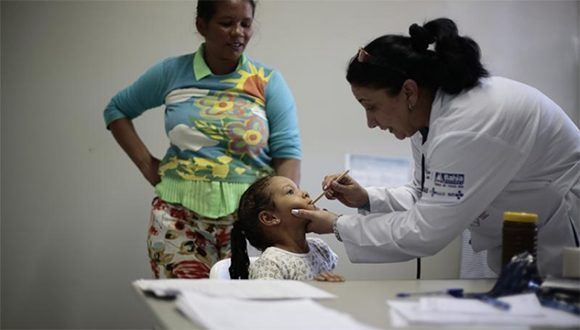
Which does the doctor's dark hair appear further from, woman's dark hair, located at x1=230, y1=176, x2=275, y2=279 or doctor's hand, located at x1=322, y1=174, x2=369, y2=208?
woman's dark hair, located at x1=230, y1=176, x2=275, y2=279

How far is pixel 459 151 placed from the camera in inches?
59.7

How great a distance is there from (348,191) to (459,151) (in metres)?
0.51

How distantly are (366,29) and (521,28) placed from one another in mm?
898

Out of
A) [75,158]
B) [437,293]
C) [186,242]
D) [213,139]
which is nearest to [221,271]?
[186,242]

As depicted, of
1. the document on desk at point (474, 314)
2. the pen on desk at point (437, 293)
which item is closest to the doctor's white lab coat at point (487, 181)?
the pen on desk at point (437, 293)

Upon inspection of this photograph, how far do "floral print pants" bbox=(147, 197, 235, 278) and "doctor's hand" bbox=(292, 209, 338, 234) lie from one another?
362 millimetres

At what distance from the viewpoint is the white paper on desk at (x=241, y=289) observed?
3.57 ft

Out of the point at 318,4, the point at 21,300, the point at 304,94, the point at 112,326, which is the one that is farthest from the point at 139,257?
the point at 318,4

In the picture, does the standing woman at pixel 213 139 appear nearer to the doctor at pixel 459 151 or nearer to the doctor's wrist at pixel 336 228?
the doctor at pixel 459 151

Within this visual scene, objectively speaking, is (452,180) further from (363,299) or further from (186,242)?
(186,242)

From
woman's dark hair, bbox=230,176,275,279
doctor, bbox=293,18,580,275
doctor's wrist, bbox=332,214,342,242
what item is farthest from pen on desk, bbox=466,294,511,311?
woman's dark hair, bbox=230,176,275,279

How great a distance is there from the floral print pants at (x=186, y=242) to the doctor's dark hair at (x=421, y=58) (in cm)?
70

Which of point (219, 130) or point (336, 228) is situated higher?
point (219, 130)

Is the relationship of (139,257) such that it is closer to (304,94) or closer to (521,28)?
(304,94)
